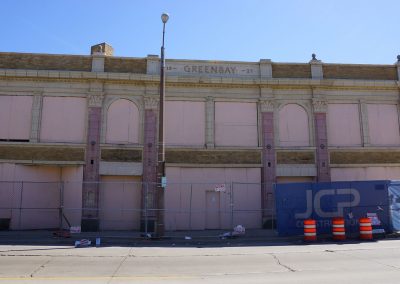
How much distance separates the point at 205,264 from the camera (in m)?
10.3

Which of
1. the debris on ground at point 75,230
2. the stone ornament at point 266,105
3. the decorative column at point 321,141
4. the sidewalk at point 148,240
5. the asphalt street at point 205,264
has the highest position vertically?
the stone ornament at point 266,105

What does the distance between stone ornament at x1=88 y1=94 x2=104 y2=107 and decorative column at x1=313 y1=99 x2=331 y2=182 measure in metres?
11.8

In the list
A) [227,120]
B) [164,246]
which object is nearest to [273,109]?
[227,120]

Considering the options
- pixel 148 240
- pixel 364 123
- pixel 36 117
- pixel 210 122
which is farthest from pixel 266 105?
pixel 36 117

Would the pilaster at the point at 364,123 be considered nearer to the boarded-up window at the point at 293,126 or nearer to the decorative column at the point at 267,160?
the boarded-up window at the point at 293,126

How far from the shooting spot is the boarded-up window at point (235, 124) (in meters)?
22.0

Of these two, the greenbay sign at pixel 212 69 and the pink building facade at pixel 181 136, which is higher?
the greenbay sign at pixel 212 69

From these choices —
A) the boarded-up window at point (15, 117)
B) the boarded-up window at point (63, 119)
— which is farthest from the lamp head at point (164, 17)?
the boarded-up window at point (15, 117)

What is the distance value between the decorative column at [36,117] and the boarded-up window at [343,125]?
15.7 m

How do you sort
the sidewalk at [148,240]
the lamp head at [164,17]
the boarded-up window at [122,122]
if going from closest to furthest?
the sidewalk at [148,240] → the lamp head at [164,17] → the boarded-up window at [122,122]

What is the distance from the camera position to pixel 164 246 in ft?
47.8

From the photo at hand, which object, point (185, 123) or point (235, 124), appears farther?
point (235, 124)

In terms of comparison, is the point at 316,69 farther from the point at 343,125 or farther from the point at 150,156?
the point at 150,156

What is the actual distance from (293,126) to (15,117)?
15.0 metres
